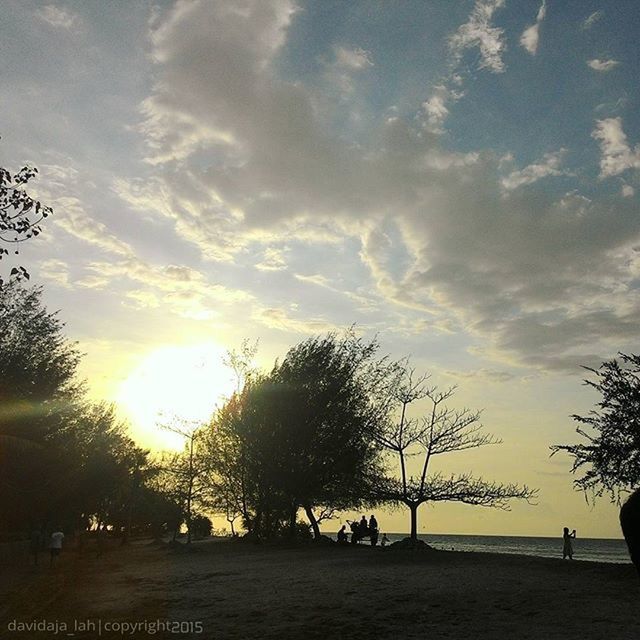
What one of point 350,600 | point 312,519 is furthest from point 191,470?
point 350,600

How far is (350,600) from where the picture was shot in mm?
16406

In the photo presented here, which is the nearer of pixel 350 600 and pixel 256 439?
pixel 350 600

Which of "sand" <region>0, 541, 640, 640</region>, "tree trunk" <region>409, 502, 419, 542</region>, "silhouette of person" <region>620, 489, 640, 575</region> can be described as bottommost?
"sand" <region>0, 541, 640, 640</region>

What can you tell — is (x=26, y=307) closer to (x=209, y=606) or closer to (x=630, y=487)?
(x=209, y=606)

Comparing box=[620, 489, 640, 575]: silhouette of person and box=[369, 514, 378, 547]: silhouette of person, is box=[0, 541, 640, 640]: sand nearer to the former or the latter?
box=[620, 489, 640, 575]: silhouette of person

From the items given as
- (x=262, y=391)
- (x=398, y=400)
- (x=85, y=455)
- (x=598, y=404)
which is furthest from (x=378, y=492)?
(x=85, y=455)

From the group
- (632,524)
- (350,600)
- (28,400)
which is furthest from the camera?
(28,400)

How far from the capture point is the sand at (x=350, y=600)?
42.5 feet

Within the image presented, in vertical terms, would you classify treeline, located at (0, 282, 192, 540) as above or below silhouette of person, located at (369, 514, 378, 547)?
above

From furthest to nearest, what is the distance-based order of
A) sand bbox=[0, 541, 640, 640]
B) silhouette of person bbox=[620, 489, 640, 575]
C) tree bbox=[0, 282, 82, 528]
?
tree bbox=[0, 282, 82, 528]
sand bbox=[0, 541, 640, 640]
silhouette of person bbox=[620, 489, 640, 575]

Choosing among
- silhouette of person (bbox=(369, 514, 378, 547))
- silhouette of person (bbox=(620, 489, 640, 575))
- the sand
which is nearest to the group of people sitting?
silhouette of person (bbox=(369, 514, 378, 547))

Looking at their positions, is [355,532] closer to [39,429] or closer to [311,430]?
[311,430]

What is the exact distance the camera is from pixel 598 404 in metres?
25.8

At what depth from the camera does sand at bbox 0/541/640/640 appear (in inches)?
510
